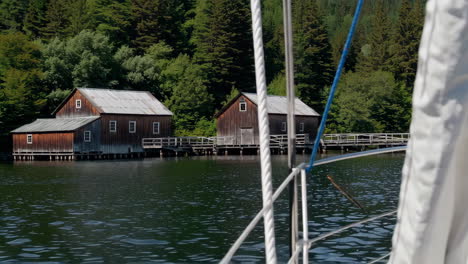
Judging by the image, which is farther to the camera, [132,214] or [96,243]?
[132,214]

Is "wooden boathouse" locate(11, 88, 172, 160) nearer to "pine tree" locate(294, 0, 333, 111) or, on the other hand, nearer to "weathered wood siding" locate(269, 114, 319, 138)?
"weathered wood siding" locate(269, 114, 319, 138)

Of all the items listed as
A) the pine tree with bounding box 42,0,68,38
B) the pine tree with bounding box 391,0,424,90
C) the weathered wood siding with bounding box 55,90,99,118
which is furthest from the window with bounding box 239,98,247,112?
the pine tree with bounding box 42,0,68,38

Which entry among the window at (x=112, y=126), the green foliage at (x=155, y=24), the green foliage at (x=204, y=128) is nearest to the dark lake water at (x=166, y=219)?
the window at (x=112, y=126)

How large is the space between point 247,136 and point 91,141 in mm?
14623

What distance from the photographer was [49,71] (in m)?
66.4

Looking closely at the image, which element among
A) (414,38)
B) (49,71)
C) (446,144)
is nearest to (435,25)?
(446,144)

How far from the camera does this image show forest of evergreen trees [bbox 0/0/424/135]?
66194mm

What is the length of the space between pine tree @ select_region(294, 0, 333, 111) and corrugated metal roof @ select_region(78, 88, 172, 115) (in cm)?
2220

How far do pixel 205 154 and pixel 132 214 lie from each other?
4374cm

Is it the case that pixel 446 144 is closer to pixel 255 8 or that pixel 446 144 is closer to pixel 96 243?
pixel 255 8

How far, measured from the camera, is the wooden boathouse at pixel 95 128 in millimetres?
55938

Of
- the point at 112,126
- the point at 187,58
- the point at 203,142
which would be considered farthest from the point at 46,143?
the point at 187,58

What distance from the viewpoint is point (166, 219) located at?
17922 mm

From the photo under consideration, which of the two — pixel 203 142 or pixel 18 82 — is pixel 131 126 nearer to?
pixel 203 142
